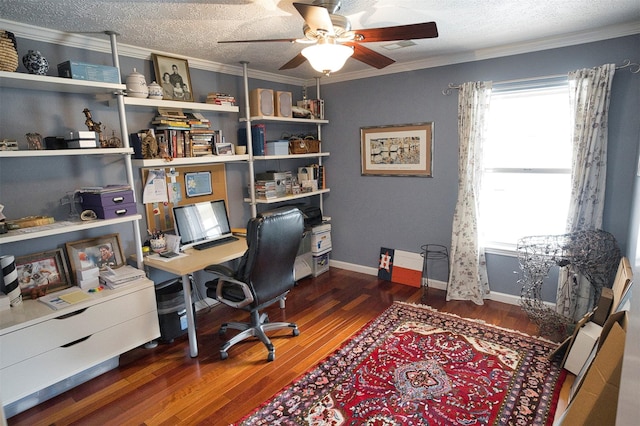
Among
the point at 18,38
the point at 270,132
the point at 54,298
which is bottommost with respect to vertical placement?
the point at 54,298

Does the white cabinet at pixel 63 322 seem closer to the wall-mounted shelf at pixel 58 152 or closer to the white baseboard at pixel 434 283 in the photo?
the wall-mounted shelf at pixel 58 152

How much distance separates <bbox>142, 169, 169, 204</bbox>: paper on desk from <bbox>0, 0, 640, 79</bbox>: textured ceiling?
984 millimetres

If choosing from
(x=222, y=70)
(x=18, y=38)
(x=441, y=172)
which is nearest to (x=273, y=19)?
(x=222, y=70)

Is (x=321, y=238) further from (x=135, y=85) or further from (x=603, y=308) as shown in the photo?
(x=603, y=308)

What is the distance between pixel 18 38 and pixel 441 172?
11.3 feet

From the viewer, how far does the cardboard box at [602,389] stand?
152 centimetres

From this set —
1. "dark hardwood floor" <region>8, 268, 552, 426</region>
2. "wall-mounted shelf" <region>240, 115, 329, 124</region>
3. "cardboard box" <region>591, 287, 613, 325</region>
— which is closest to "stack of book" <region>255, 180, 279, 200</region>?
"wall-mounted shelf" <region>240, 115, 329, 124</region>

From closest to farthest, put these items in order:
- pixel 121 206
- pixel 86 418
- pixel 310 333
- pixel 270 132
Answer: pixel 86 418
pixel 121 206
pixel 310 333
pixel 270 132

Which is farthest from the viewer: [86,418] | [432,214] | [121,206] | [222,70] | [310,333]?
[432,214]

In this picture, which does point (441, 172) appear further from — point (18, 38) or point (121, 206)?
point (18, 38)

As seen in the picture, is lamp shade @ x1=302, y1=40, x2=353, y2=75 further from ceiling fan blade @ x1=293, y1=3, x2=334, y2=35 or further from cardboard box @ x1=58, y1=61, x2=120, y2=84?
cardboard box @ x1=58, y1=61, x2=120, y2=84

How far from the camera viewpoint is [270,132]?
13.4 ft

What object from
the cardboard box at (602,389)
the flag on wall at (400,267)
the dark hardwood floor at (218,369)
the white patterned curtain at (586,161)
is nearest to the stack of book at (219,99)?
the dark hardwood floor at (218,369)

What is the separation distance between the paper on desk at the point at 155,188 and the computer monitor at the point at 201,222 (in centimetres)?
15
